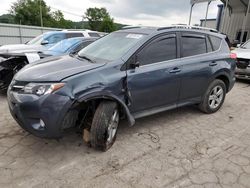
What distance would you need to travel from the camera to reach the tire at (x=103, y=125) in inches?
111

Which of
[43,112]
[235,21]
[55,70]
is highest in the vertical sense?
[235,21]

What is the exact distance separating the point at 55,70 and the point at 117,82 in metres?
0.83

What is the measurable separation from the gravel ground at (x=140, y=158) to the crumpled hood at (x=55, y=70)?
103 cm

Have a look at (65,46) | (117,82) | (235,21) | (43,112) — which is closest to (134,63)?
(117,82)

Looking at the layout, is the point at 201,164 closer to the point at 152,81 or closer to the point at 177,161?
the point at 177,161

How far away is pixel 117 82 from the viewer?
298 cm

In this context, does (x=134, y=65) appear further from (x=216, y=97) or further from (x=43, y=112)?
(x=216, y=97)

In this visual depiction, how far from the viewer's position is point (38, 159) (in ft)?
9.28

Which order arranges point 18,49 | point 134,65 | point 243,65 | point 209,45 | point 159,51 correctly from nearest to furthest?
point 134,65 < point 159,51 < point 209,45 < point 18,49 < point 243,65

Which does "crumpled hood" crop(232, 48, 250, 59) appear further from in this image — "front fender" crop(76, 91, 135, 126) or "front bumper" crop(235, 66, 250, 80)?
"front fender" crop(76, 91, 135, 126)

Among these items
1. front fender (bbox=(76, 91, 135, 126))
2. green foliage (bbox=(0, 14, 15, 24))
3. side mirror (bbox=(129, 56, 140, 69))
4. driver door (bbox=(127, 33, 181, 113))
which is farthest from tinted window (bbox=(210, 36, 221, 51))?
green foliage (bbox=(0, 14, 15, 24))

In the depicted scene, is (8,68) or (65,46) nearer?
(8,68)

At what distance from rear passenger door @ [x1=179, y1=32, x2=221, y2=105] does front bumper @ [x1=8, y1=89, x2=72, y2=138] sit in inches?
85.0

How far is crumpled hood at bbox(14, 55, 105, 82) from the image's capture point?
105 inches
